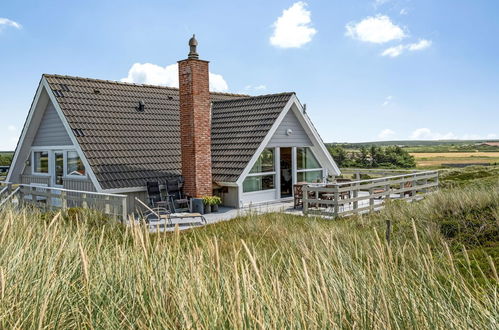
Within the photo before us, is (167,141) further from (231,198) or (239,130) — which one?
(231,198)

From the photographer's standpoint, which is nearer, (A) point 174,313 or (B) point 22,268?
(A) point 174,313

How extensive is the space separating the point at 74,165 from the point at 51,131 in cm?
196

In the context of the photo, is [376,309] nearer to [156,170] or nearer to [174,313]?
[174,313]

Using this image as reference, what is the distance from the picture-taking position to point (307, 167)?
19.2m

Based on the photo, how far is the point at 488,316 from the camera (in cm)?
334

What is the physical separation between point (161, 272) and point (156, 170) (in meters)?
12.7

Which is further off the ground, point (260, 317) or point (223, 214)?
point (260, 317)

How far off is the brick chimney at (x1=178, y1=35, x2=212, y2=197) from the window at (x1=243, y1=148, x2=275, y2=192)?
164cm

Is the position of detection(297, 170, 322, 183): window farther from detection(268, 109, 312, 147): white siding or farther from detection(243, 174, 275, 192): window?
detection(243, 174, 275, 192): window

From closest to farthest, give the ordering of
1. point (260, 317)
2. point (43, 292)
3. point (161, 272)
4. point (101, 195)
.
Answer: point (260, 317)
point (43, 292)
point (161, 272)
point (101, 195)

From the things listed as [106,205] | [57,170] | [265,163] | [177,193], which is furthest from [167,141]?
[106,205]

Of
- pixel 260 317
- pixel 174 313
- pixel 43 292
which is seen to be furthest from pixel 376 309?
pixel 43 292

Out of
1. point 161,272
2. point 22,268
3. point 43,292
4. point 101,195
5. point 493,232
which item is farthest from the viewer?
point 101,195

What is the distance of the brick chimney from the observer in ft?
50.8
